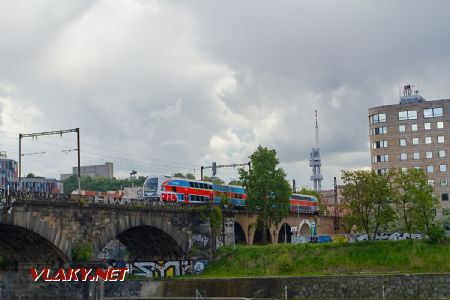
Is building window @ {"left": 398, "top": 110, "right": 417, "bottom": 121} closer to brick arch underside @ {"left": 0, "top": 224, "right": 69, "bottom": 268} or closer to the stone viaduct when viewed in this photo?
the stone viaduct

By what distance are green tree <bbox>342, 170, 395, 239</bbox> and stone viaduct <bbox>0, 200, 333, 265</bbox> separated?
18.9m

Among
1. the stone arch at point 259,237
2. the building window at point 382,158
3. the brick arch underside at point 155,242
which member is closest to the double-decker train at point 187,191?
the stone arch at point 259,237

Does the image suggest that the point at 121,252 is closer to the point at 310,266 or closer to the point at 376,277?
the point at 310,266

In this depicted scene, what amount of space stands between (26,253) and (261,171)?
45.9m

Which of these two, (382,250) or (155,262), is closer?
(382,250)

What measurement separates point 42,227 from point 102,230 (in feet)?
31.0

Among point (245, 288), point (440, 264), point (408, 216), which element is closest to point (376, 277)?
point (440, 264)

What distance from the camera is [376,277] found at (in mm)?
69625

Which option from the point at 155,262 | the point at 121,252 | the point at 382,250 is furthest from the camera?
the point at 121,252

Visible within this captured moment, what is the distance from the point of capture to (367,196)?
84375mm

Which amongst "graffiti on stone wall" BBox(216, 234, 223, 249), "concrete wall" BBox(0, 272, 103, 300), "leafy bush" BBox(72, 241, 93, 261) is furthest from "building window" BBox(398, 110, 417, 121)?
"concrete wall" BBox(0, 272, 103, 300)

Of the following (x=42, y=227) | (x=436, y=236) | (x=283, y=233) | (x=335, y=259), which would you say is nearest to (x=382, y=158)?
(x=283, y=233)

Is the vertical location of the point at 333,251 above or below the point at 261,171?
below

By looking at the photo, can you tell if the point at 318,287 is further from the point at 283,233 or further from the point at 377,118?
the point at 283,233
